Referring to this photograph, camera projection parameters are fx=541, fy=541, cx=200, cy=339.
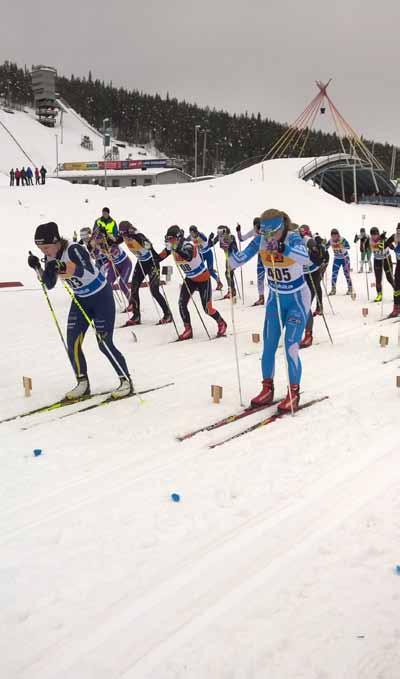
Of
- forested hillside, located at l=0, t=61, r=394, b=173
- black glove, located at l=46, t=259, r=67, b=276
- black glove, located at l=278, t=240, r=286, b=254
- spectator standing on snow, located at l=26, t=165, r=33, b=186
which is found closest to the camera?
black glove, located at l=278, t=240, r=286, b=254

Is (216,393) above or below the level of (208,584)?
above

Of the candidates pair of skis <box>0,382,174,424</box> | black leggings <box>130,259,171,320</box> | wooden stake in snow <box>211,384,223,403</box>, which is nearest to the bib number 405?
wooden stake in snow <box>211,384,223,403</box>

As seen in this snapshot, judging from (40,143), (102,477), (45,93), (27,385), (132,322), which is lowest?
(102,477)

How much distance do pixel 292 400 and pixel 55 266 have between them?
2921 millimetres

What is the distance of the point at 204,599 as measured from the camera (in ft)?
9.33

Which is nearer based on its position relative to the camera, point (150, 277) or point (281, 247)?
point (281, 247)

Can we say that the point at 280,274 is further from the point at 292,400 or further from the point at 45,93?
the point at 45,93

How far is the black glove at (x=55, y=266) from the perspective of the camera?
5.84 meters

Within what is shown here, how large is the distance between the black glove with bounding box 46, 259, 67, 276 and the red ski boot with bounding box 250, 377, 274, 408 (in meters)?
2.51

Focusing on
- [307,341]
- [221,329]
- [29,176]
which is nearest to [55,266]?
[221,329]

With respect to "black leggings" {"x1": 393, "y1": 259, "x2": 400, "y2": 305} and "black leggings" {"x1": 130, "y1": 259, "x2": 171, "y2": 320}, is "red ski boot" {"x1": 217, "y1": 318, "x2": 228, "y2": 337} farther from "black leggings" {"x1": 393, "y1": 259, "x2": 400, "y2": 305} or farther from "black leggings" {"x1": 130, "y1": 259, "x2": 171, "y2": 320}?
"black leggings" {"x1": 393, "y1": 259, "x2": 400, "y2": 305}

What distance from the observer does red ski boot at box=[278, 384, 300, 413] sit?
5.68m

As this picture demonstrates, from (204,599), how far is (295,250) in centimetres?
369

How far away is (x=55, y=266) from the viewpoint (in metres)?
5.85
